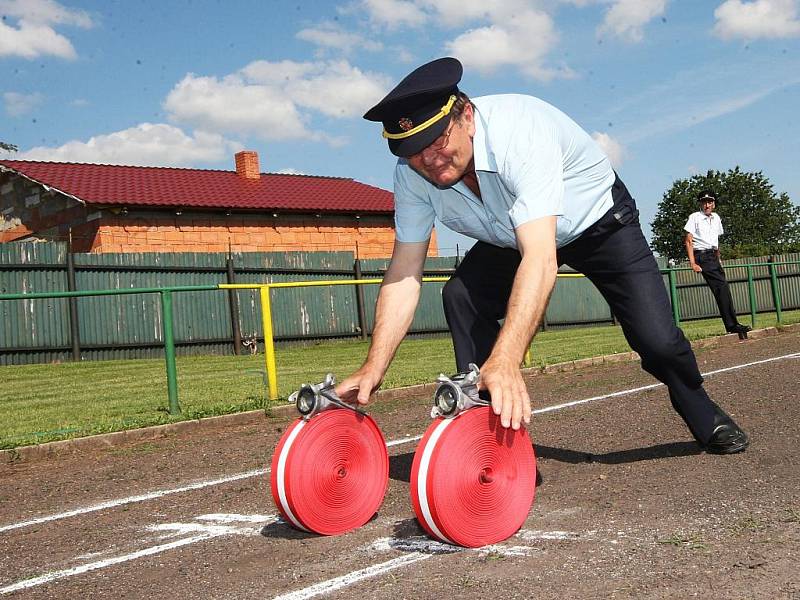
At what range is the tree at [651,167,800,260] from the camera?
258 feet

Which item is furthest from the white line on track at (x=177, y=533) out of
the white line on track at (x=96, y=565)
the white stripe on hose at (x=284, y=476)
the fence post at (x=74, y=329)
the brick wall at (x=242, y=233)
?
the brick wall at (x=242, y=233)

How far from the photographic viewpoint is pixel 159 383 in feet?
42.1

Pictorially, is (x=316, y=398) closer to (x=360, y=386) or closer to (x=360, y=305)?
(x=360, y=386)

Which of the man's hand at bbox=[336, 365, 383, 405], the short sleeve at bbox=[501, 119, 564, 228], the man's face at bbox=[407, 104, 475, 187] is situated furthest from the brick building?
the short sleeve at bbox=[501, 119, 564, 228]

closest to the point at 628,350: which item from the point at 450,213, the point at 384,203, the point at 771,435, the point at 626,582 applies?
the point at 771,435

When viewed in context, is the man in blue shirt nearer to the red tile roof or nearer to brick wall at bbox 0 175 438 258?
the red tile roof

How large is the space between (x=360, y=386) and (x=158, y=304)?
628 inches

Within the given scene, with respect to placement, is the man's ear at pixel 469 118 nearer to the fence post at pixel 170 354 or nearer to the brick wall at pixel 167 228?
the fence post at pixel 170 354

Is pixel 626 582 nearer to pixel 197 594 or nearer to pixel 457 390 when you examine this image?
pixel 457 390

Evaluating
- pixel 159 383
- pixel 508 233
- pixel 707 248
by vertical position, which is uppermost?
pixel 707 248

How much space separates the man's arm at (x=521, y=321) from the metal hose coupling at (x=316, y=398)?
0.77 metres

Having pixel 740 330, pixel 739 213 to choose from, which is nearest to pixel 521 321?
pixel 740 330

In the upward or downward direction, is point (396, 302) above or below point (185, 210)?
below

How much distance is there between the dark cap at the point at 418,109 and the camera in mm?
3402
